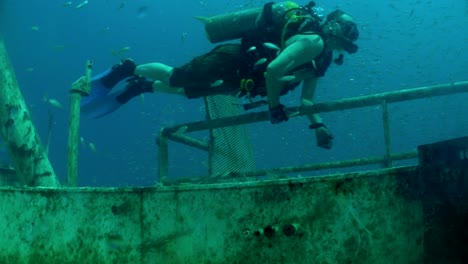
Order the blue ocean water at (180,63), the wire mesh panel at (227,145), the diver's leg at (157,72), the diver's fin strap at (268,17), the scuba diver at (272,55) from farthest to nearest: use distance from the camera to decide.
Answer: the blue ocean water at (180,63)
the wire mesh panel at (227,145)
the diver's leg at (157,72)
the diver's fin strap at (268,17)
the scuba diver at (272,55)

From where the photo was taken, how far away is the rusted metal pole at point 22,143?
598 centimetres

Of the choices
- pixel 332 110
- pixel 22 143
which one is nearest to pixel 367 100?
pixel 332 110

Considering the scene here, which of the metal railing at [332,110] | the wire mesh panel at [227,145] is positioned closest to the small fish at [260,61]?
the metal railing at [332,110]

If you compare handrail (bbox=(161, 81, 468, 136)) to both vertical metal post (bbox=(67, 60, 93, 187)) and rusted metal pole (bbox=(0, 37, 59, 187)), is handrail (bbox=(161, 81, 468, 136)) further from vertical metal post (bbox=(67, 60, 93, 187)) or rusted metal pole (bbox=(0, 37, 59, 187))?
rusted metal pole (bbox=(0, 37, 59, 187))

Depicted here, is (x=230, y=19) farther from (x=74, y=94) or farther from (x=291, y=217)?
(x=291, y=217)

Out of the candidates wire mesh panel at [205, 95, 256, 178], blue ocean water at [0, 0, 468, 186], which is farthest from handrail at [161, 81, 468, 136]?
blue ocean water at [0, 0, 468, 186]

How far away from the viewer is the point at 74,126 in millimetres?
5059

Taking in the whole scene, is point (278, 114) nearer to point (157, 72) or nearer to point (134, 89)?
point (157, 72)

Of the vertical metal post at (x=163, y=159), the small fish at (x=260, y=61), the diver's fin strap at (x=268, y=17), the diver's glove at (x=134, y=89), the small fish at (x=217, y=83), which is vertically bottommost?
the vertical metal post at (x=163, y=159)

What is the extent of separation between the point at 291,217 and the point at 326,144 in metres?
2.47

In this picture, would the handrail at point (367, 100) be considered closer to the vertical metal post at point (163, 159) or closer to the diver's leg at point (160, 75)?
the vertical metal post at point (163, 159)

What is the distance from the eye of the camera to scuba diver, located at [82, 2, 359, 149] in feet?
13.9

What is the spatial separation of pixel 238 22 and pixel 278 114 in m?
1.37

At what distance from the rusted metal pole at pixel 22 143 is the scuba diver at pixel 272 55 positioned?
93.8 inches
